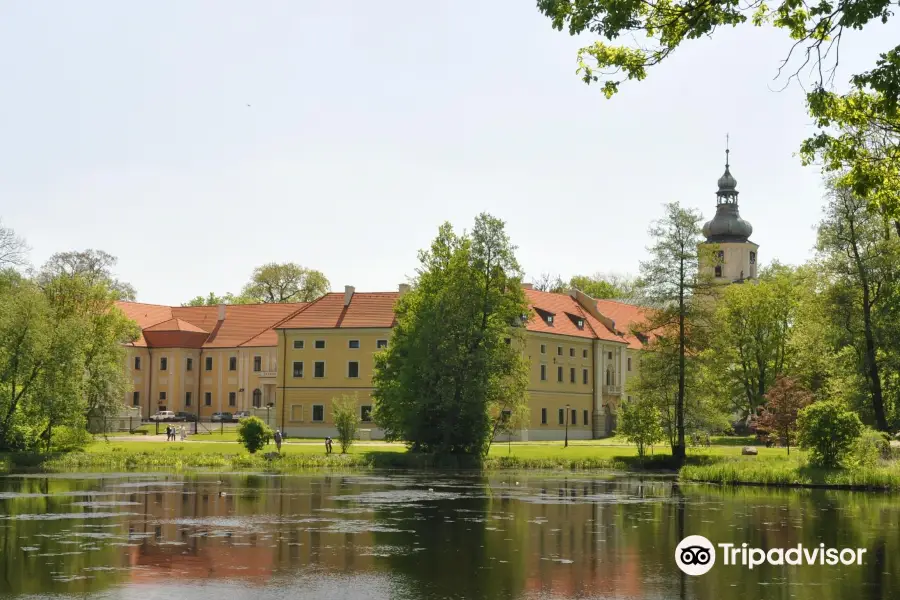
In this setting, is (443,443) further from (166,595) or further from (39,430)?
(166,595)

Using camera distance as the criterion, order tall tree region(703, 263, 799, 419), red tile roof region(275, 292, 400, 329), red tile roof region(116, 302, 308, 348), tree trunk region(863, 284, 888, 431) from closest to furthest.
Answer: tree trunk region(863, 284, 888, 431), tall tree region(703, 263, 799, 419), red tile roof region(275, 292, 400, 329), red tile roof region(116, 302, 308, 348)

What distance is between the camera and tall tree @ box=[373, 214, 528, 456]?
206 feet

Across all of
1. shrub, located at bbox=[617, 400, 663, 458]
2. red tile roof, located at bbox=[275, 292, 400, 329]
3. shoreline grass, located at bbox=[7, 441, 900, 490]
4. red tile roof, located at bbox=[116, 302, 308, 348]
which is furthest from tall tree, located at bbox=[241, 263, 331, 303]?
shrub, located at bbox=[617, 400, 663, 458]

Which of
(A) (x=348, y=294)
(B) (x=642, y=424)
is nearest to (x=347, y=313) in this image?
(A) (x=348, y=294)

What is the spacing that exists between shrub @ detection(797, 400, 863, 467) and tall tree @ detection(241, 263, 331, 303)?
86526 millimetres

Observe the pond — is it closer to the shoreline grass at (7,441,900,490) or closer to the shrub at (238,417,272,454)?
the shoreline grass at (7,441,900,490)

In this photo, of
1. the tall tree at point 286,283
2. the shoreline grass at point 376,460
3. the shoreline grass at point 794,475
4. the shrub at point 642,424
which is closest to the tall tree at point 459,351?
the shoreline grass at point 376,460

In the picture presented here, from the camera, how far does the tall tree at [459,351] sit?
6291 cm

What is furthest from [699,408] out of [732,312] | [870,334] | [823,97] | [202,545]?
[823,97]

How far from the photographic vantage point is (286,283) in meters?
130

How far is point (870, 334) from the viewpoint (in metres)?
54.7

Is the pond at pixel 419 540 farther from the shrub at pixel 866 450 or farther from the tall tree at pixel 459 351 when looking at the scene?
the tall tree at pixel 459 351

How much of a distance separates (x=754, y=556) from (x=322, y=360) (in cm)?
7124

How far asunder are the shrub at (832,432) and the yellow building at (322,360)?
33414 millimetres
